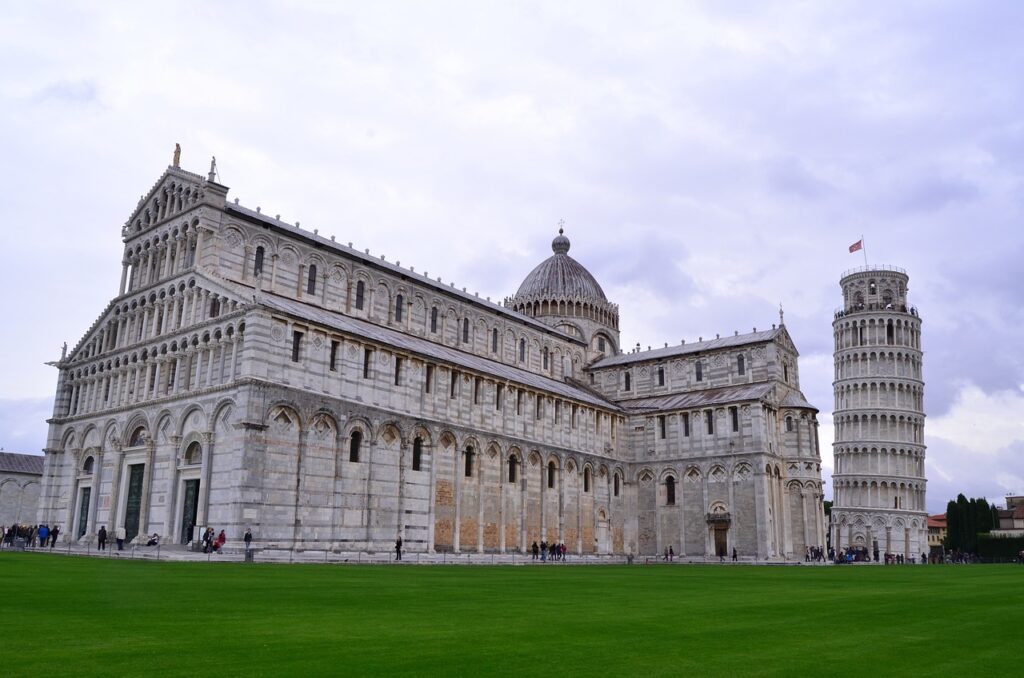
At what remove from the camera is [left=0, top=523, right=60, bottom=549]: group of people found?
1746 inches

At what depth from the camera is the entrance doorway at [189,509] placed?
40.3 m

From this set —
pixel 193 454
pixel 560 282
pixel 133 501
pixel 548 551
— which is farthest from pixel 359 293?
pixel 560 282

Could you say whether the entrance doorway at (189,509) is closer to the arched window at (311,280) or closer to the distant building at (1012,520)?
the arched window at (311,280)

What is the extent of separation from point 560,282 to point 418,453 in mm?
35397

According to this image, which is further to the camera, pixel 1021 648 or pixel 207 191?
pixel 207 191

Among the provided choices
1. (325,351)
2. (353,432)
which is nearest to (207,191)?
(325,351)

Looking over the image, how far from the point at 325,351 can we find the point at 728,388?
35.3m

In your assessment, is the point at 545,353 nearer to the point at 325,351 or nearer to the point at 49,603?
the point at 325,351

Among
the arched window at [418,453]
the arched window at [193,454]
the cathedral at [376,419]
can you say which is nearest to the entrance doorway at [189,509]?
the cathedral at [376,419]

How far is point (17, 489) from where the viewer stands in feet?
246

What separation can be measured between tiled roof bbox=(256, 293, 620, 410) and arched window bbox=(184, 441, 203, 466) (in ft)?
26.5

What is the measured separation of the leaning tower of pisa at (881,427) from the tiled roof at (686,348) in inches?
1439

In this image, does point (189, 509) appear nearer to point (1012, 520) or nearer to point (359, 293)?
A: point (359, 293)

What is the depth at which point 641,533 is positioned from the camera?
63.8 meters
